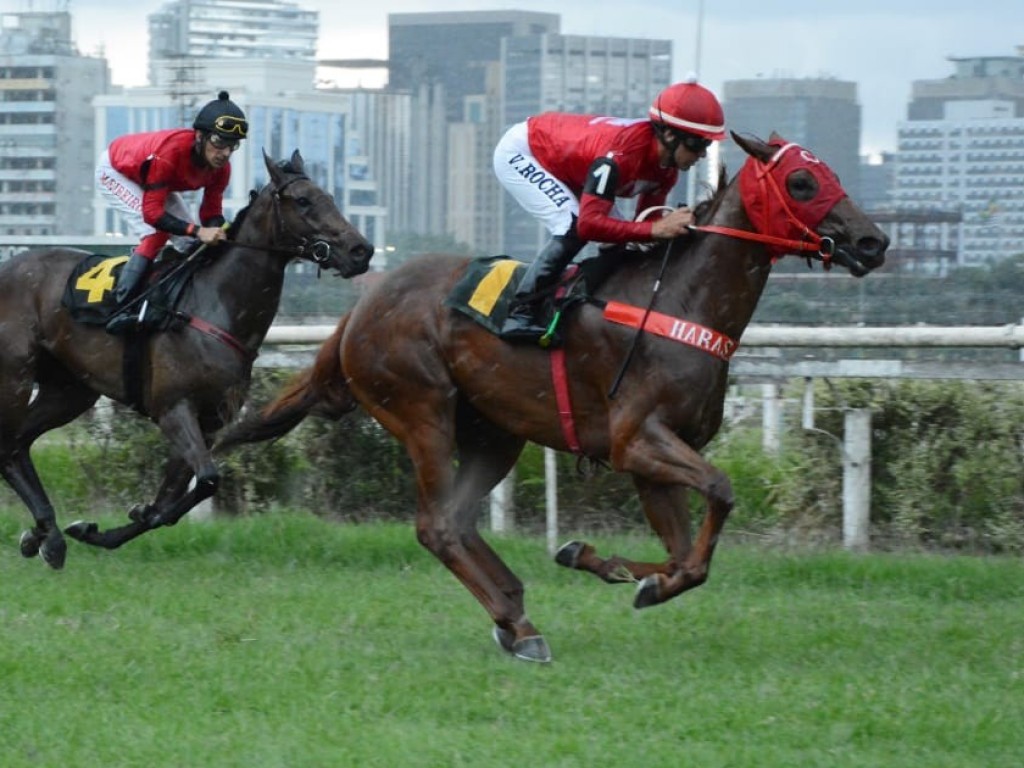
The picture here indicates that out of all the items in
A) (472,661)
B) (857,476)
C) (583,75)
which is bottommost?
(472,661)

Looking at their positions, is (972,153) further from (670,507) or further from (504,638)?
(504,638)

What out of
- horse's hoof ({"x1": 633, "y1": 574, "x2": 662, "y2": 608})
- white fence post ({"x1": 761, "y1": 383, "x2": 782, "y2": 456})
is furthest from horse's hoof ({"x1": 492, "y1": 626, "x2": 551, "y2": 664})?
white fence post ({"x1": 761, "y1": 383, "x2": 782, "y2": 456})

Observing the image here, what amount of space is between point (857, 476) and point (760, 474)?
714 mm

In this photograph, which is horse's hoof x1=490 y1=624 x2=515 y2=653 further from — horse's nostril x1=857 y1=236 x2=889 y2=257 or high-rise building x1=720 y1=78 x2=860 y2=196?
high-rise building x1=720 y1=78 x2=860 y2=196

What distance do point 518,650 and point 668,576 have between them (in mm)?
598

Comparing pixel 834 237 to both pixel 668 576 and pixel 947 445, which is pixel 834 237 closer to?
pixel 668 576

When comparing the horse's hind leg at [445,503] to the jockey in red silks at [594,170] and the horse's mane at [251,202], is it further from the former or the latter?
the horse's mane at [251,202]

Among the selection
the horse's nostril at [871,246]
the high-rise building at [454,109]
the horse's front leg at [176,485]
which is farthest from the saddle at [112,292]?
the high-rise building at [454,109]

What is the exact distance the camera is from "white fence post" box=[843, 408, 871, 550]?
25.4 ft

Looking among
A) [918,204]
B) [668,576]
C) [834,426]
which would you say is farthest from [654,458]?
[918,204]

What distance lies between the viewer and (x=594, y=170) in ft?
19.0

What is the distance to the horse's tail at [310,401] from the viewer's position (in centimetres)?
663

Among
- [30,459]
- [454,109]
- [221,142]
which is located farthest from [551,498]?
[454,109]

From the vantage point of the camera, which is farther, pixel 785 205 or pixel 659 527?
pixel 659 527
